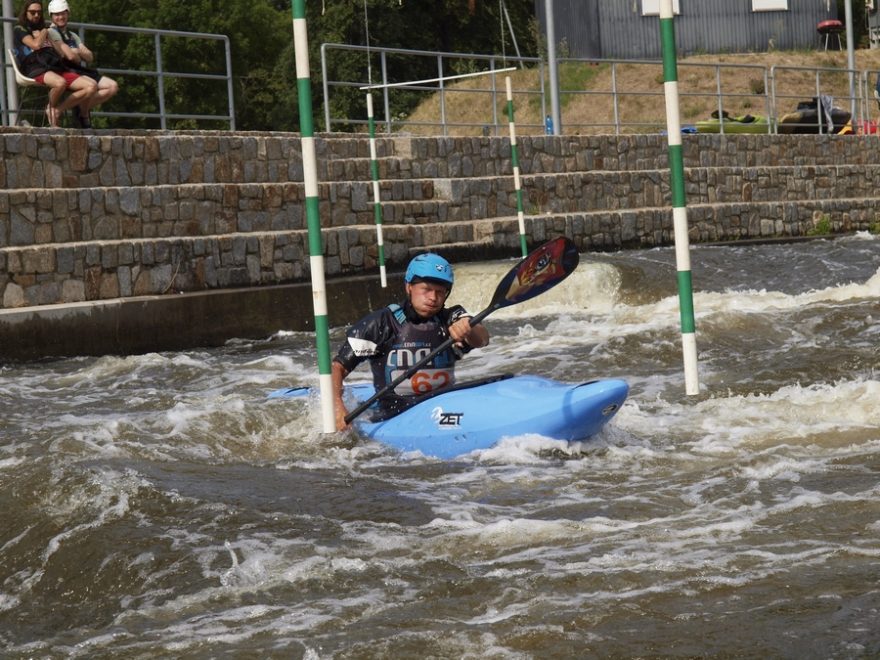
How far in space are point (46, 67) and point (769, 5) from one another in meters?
24.8

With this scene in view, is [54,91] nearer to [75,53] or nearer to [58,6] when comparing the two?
[75,53]

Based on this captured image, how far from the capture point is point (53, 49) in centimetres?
1167

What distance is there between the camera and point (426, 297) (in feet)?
21.4

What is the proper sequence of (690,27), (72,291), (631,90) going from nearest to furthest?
1. (72,291)
2. (631,90)
3. (690,27)

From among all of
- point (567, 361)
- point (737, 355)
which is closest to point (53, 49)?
point (567, 361)

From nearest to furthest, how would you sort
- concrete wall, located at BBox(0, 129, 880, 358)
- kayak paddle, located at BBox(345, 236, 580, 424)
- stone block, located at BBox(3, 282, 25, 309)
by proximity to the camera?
kayak paddle, located at BBox(345, 236, 580, 424) → stone block, located at BBox(3, 282, 25, 309) → concrete wall, located at BBox(0, 129, 880, 358)

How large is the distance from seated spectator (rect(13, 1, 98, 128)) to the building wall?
2073 centimetres

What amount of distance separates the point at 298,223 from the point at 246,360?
291cm

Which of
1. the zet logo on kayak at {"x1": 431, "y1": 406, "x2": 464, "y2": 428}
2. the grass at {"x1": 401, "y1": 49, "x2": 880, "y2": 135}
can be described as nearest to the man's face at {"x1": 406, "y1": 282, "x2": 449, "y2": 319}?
the zet logo on kayak at {"x1": 431, "y1": 406, "x2": 464, "y2": 428}

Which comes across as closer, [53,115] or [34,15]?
[34,15]

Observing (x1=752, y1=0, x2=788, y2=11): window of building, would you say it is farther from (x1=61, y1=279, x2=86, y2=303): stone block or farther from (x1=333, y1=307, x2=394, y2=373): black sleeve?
(x1=333, y1=307, x2=394, y2=373): black sleeve

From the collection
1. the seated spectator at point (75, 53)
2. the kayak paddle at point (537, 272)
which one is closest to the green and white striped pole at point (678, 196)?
the kayak paddle at point (537, 272)

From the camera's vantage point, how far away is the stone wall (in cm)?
1127

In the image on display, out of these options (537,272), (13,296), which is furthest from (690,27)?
(537,272)
